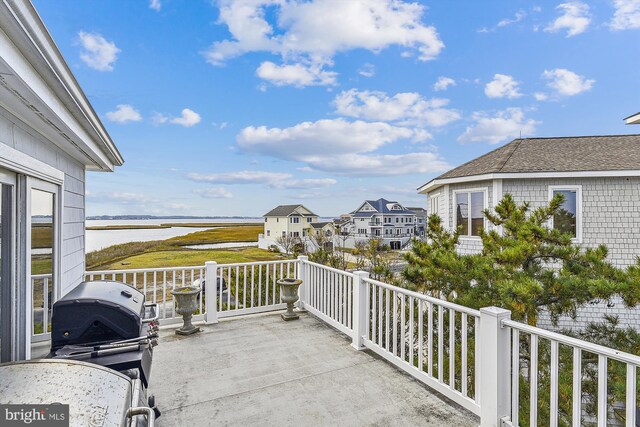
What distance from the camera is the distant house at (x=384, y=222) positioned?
34531 millimetres

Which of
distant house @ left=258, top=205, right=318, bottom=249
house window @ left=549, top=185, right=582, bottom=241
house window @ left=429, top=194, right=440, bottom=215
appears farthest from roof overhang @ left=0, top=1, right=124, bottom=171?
distant house @ left=258, top=205, right=318, bottom=249

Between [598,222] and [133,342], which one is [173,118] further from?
[598,222]

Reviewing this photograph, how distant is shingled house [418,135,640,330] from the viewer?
8.05 meters

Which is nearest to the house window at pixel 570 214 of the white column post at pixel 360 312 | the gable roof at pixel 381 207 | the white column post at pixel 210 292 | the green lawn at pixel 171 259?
the white column post at pixel 360 312

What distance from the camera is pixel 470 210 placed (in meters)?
9.45

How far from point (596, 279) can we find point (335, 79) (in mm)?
10103

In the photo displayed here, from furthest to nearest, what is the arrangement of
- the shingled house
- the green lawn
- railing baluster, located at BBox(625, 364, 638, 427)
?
the green lawn < the shingled house < railing baluster, located at BBox(625, 364, 638, 427)

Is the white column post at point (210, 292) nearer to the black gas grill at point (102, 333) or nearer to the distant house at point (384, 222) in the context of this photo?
the black gas grill at point (102, 333)

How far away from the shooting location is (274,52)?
1006 centimetres

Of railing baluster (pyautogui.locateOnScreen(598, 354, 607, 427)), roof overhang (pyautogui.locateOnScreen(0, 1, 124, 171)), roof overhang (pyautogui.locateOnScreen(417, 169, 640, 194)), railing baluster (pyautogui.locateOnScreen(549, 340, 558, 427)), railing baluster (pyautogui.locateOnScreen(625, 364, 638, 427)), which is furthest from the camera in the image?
roof overhang (pyautogui.locateOnScreen(417, 169, 640, 194))

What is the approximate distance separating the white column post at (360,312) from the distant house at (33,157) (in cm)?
311

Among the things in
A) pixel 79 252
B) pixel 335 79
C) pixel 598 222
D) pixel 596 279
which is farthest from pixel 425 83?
pixel 79 252

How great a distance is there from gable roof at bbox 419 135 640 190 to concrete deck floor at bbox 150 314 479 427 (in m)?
7.05

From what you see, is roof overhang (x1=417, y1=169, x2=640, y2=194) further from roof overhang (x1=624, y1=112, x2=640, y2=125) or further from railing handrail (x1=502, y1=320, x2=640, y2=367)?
railing handrail (x1=502, y1=320, x2=640, y2=367)
